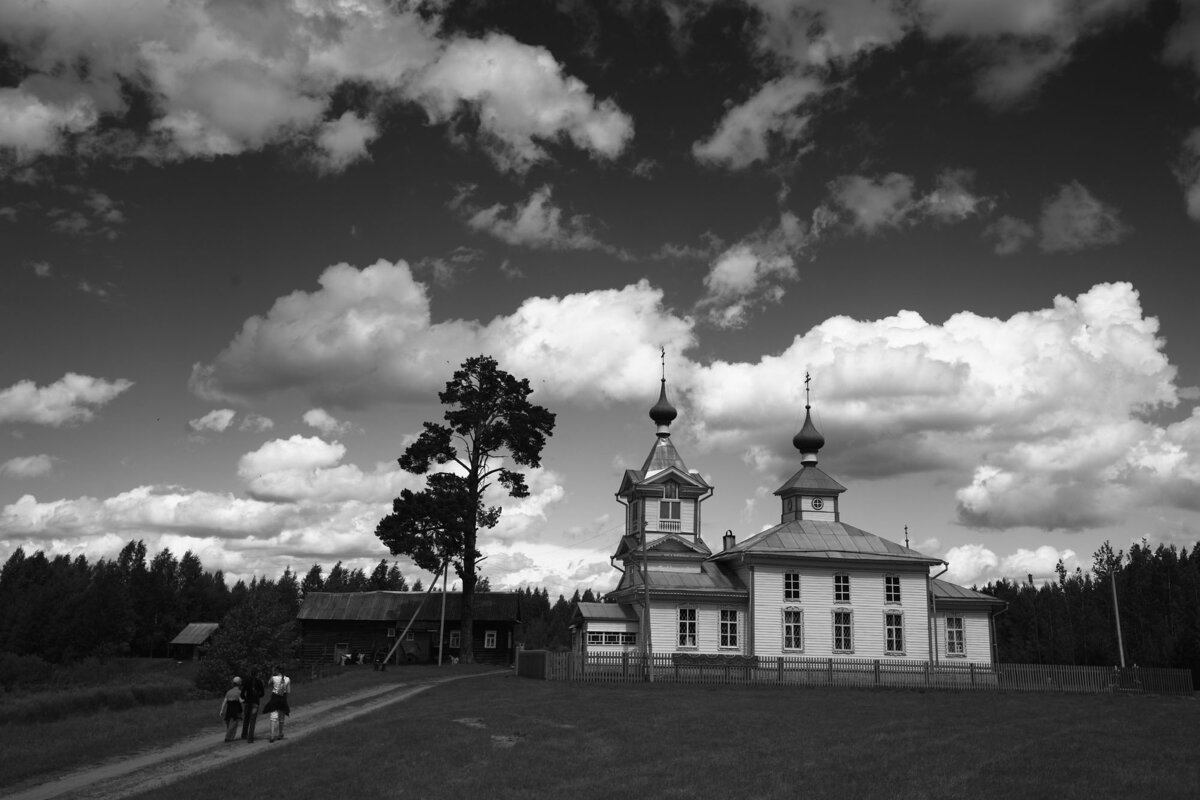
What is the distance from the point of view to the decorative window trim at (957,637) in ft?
151

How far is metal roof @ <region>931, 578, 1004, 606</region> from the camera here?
4559 centimetres

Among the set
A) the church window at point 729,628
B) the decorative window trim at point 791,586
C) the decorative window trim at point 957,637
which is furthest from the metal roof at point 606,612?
the decorative window trim at point 957,637

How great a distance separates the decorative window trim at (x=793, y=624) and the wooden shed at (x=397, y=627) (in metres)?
23.2

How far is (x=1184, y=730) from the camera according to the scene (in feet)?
71.7

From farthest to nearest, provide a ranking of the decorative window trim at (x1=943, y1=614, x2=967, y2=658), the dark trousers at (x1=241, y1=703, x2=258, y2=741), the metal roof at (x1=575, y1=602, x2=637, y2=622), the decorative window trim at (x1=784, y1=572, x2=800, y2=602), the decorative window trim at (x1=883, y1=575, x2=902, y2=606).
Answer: the decorative window trim at (x1=943, y1=614, x2=967, y2=658) → the decorative window trim at (x1=883, y1=575, x2=902, y2=606) → the decorative window trim at (x1=784, y1=572, x2=800, y2=602) → the metal roof at (x1=575, y1=602, x2=637, y2=622) → the dark trousers at (x1=241, y1=703, x2=258, y2=741)

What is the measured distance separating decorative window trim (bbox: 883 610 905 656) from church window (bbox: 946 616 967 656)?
3.17m

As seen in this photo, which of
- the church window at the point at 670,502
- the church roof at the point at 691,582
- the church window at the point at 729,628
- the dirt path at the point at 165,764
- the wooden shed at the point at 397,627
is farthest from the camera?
Result: the wooden shed at the point at 397,627

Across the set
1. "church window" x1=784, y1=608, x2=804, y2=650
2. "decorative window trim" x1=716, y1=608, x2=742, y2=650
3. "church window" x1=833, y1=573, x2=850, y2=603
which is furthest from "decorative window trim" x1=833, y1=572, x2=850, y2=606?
"decorative window trim" x1=716, y1=608, x2=742, y2=650

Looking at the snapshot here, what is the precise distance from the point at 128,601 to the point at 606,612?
65.8 meters

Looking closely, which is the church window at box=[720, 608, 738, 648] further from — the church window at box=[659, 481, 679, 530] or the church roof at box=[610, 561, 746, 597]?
the church window at box=[659, 481, 679, 530]

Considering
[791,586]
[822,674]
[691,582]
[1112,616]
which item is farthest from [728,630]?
[1112,616]

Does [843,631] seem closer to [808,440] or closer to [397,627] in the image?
[808,440]

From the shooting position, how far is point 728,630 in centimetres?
4366

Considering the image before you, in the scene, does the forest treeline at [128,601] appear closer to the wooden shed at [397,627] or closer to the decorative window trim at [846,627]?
the wooden shed at [397,627]
